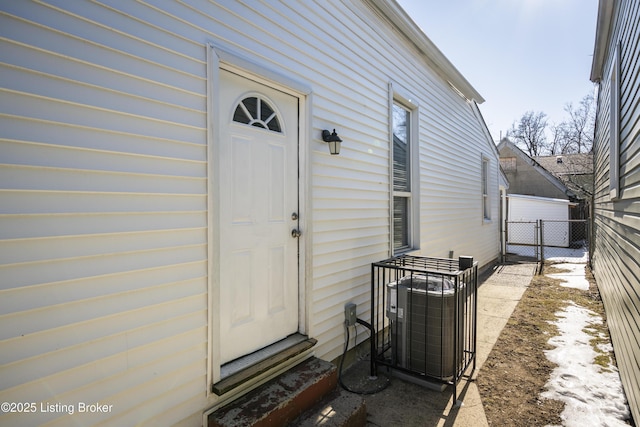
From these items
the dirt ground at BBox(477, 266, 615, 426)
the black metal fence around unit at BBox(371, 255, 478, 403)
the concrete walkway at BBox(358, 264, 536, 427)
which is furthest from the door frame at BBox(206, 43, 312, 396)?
the dirt ground at BBox(477, 266, 615, 426)

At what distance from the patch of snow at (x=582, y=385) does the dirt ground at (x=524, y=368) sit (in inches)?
2.9

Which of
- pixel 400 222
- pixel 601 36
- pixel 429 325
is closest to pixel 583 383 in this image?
pixel 429 325

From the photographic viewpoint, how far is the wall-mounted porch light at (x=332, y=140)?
9.84 ft

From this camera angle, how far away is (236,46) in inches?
88.5

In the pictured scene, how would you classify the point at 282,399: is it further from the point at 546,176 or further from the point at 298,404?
the point at 546,176

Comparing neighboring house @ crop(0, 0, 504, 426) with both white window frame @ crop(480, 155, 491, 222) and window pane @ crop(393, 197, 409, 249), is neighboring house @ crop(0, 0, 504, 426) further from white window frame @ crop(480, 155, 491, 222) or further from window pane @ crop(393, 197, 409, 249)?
white window frame @ crop(480, 155, 491, 222)

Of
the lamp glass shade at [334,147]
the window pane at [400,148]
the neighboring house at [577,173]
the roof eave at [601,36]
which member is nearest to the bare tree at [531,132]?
the neighboring house at [577,173]

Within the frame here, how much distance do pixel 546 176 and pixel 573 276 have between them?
497 inches

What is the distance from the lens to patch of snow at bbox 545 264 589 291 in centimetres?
661

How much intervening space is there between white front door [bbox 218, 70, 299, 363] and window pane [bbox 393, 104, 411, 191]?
6.96ft

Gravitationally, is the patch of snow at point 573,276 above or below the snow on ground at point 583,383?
below

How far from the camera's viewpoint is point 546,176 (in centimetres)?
1764

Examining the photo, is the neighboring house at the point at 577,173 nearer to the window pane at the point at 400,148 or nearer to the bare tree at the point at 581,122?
the bare tree at the point at 581,122

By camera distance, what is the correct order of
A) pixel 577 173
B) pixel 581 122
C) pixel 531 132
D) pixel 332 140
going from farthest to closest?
pixel 531 132 < pixel 581 122 < pixel 577 173 < pixel 332 140
